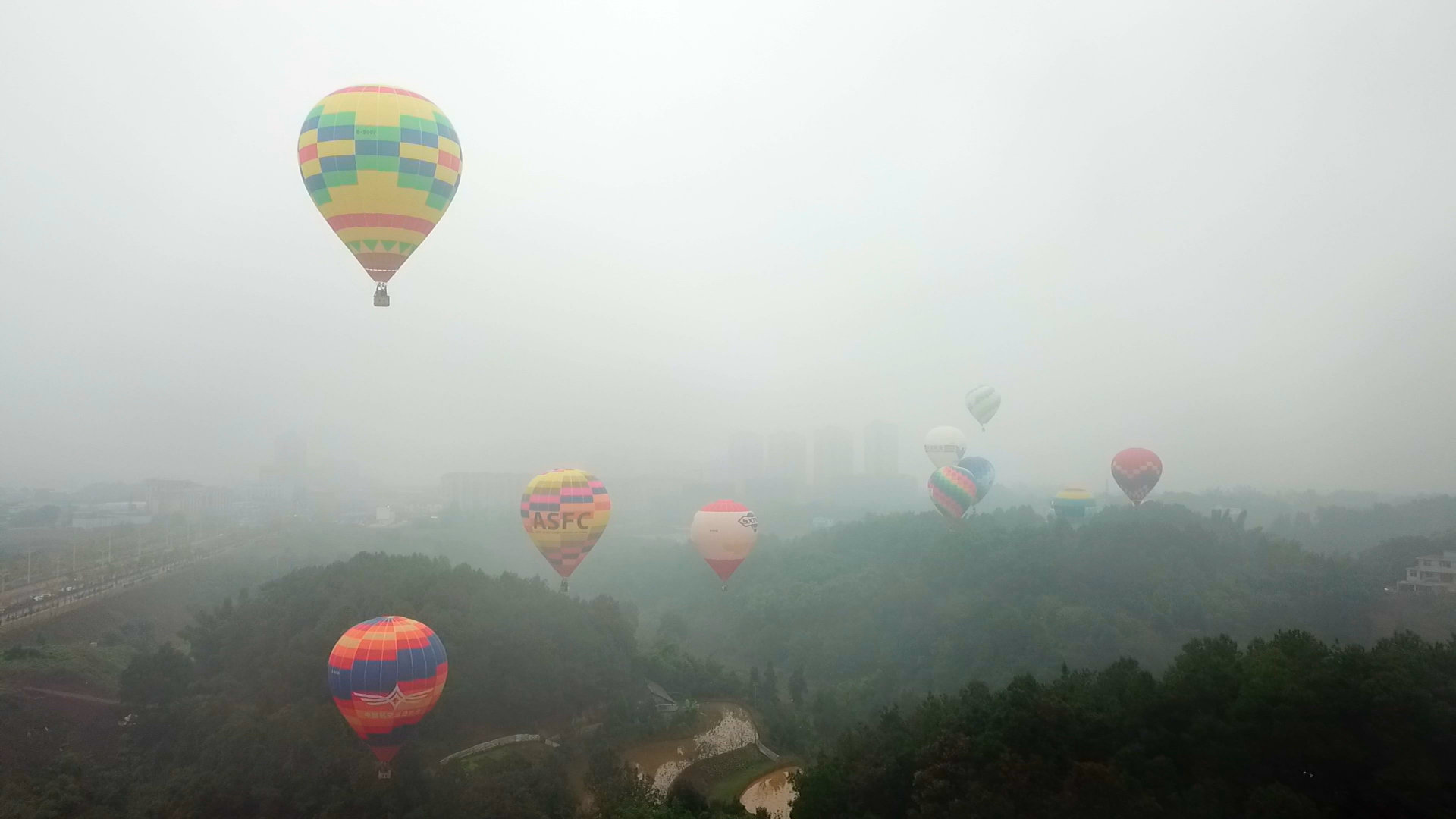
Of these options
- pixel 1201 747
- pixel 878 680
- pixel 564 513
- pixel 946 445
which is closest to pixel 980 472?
pixel 946 445

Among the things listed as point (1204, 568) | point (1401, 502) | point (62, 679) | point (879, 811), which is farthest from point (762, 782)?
point (1401, 502)

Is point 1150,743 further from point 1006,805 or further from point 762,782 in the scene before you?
point 762,782

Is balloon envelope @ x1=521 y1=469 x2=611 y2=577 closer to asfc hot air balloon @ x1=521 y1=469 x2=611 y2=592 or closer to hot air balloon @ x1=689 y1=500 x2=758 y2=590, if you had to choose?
asfc hot air balloon @ x1=521 y1=469 x2=611 y2=592

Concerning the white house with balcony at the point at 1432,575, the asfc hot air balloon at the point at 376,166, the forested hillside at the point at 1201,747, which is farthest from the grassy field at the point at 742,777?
the white house with balcony at the point at 1432,575

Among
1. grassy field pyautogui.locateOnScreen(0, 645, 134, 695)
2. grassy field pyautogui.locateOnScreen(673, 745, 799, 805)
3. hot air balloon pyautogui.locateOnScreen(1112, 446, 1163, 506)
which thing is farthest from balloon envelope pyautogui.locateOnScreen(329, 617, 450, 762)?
hot air balloon pyautogui.locateOnScreen(1112, 446, 1163, 506)

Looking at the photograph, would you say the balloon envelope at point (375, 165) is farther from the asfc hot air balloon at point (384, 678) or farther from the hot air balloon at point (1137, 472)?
the hot air balloon at point (1137, 472)

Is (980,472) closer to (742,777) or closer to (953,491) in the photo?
(953,491)
